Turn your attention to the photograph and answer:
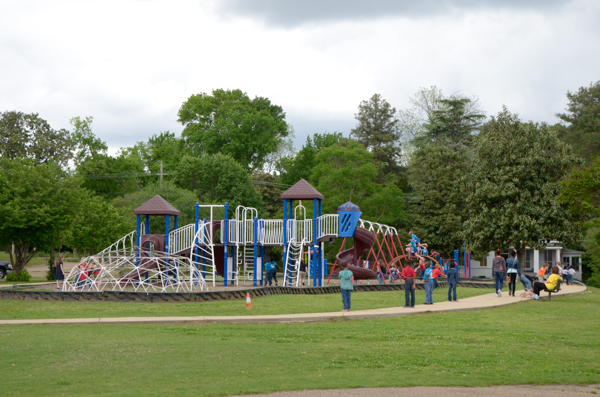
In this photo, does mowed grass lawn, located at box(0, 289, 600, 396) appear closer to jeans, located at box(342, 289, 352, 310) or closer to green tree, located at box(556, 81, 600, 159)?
jeans, located at box(342, 289, 352, 310)

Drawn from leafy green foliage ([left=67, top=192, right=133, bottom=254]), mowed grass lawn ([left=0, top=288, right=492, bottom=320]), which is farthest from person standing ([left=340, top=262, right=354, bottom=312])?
leafy green foliage ([left=67, top=192, right=133, bottom=254])

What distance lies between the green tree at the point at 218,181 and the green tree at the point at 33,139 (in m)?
14.9

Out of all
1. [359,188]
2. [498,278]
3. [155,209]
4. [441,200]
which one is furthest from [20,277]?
[441,200]

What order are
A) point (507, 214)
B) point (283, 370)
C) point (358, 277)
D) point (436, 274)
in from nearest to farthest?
point (283, 370)
point (436, 274)
point (358, 277)
point (507, 214)

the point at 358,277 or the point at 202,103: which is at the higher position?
the point at 202,103

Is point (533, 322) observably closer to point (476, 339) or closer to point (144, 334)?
point (476, 339)

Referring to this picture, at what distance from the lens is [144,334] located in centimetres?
1305

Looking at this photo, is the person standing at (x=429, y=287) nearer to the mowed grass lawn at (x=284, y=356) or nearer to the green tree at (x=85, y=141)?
the mowed grass lawn at (x=284, y=356)

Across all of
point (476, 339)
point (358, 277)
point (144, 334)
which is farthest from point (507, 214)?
point (144, 334)

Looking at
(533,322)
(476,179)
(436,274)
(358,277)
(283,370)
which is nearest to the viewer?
(283,370)

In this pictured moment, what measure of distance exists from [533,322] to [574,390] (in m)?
7.99

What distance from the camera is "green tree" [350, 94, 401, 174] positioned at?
69.3m

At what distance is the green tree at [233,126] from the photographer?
66.7 metres

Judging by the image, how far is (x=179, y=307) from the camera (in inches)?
773
